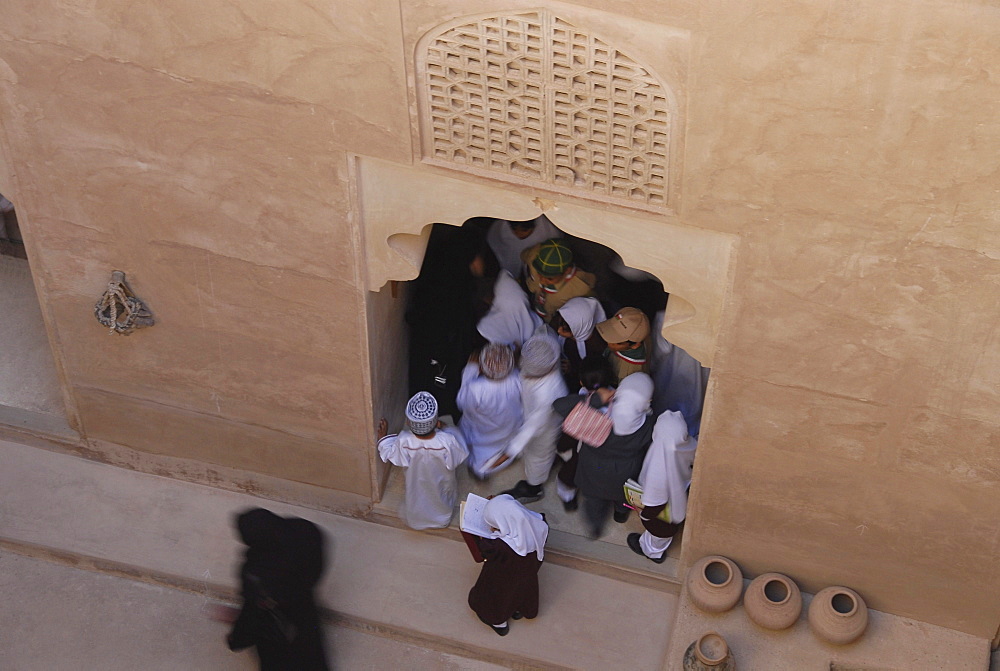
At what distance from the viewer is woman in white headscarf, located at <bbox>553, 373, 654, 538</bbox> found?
512 centimetres

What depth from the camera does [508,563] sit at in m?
5.07

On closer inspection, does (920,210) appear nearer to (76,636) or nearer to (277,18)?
(277,18)

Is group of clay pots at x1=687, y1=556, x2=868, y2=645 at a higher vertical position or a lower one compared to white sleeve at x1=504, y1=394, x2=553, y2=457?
lower

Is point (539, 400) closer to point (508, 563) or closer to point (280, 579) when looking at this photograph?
point (508, 563)

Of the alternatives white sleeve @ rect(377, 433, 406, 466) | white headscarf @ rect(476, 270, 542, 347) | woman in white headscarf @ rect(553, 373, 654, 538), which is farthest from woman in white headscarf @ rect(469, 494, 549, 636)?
white headscarf @ rect(476, 270, 542, 347)

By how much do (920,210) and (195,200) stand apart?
2.70 metres

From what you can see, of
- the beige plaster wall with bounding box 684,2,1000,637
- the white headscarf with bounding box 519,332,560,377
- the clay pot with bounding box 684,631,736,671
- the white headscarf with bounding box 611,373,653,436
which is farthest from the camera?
the white headscarf with bounding box 519,332,560,377

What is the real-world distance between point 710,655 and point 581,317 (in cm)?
158

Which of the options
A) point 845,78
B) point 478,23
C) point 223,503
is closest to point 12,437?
point 223,503

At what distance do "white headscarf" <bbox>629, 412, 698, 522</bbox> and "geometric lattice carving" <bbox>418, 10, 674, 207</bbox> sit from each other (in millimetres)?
1249

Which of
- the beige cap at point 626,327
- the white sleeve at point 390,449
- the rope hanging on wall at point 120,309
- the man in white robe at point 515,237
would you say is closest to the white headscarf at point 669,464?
the beige cap at point 626,327

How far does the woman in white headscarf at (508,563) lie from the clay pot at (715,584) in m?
0.67

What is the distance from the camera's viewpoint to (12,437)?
6000mm

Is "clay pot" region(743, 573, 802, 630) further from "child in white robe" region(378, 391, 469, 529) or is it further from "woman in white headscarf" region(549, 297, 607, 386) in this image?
"child in white robe" region(378, 391, 469, 529)
